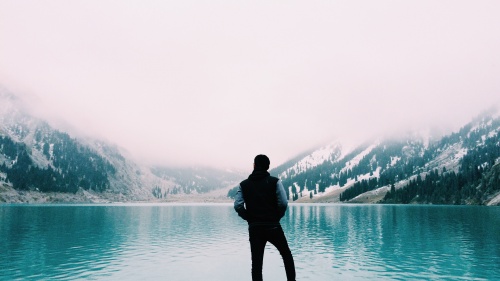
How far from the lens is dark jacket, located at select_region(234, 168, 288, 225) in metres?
13.4

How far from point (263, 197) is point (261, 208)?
41 cm

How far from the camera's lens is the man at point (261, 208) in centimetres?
1337

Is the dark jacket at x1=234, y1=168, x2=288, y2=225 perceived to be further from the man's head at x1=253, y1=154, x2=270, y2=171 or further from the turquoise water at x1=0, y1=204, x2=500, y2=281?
the turquoise water at x1=0, y1=204, x2=500, y2=281

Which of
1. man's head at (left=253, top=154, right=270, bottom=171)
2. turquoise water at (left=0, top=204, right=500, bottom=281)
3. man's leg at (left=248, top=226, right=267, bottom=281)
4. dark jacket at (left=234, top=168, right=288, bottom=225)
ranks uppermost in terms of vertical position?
man's head at (left=253, top=154, right=270, bottom=171)

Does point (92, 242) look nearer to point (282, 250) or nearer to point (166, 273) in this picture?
point (166, 273)

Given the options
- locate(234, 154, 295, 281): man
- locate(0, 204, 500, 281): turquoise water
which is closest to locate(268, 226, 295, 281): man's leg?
locate(234, 154, 295, 281): man

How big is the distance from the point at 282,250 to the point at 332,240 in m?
40.2

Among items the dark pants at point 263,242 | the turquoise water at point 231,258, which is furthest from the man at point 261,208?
the turquoise water at point 231,258

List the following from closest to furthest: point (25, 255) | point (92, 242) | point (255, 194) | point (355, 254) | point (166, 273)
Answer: point (255, 194) < point (166, 273) < point (25, 255) < point (355, 254) < point (92, 242)

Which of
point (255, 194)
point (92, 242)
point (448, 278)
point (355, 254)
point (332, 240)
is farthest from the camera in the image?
→ point (332, 240)

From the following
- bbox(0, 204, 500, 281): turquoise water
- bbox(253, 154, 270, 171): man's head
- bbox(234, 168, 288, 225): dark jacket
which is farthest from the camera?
bbox(0, 204, 500, 281): turquoise water

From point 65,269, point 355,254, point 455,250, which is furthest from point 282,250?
point 455,250

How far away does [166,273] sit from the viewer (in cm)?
2866

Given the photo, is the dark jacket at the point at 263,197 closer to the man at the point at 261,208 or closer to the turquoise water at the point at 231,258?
the man at the point at 261,208
